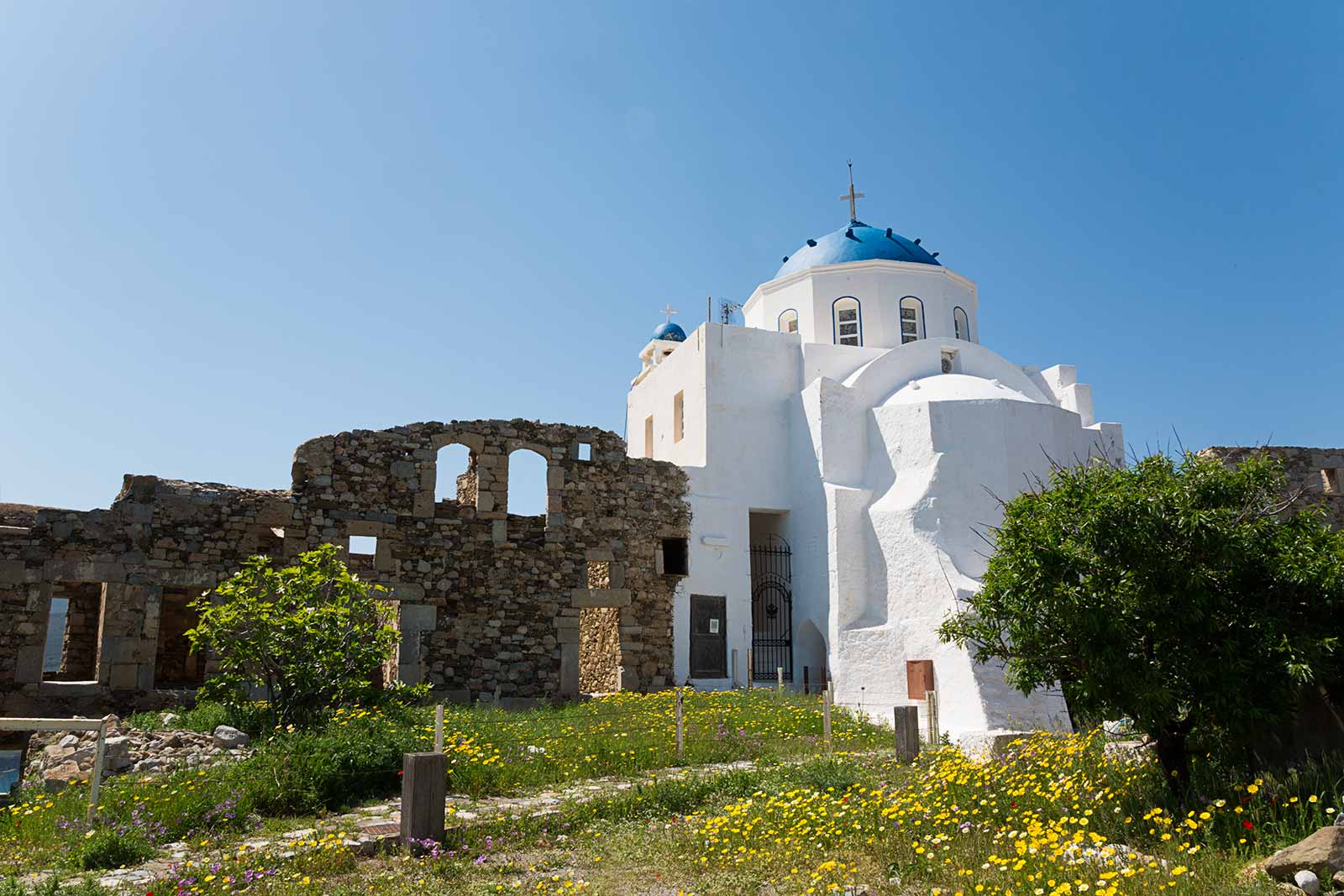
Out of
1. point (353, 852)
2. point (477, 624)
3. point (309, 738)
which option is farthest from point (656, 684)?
point (353, 852)

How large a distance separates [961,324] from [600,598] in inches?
470

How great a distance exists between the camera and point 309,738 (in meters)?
9.89

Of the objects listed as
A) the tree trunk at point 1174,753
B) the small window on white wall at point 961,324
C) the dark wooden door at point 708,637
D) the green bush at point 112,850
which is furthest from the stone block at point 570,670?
the small window on white wall at point 961,324

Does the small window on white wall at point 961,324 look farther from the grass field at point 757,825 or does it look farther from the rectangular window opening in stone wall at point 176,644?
the rectangular window opening in stone wall at point 176,644

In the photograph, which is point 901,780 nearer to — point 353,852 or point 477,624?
point 353,852

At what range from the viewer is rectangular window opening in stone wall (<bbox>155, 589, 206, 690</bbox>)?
19531mm

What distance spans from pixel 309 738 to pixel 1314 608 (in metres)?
9.27

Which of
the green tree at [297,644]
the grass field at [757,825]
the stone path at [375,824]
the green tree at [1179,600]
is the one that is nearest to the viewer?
the grass field at [757,825]

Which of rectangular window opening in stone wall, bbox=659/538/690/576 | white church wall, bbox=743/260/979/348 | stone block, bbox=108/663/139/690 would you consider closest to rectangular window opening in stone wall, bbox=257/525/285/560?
stone block, bbox=108/663/139/690

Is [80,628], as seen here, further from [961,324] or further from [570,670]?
[961,324]

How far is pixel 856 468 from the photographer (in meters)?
19.8

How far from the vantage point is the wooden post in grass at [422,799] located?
7.49 meters

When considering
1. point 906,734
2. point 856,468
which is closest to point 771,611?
point 856,468

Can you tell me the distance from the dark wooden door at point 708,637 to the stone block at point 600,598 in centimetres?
161
